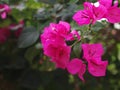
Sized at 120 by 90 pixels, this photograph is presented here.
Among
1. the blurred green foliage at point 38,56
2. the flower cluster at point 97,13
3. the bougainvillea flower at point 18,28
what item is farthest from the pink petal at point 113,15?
the bougainvillea flower at point 18,28

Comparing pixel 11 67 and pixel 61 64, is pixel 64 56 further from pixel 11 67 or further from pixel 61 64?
pixel 11 67

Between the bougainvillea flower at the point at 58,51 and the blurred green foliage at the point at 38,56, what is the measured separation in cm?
29

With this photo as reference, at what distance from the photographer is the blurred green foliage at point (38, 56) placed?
1.12 metres

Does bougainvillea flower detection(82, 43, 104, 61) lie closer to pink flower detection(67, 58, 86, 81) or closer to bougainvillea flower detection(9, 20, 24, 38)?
pink flower detection(67, 58, 86, 81)

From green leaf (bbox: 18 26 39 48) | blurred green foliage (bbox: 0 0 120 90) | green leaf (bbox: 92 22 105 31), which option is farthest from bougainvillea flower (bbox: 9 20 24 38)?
green leaf (bbox: 92 22 105 31)

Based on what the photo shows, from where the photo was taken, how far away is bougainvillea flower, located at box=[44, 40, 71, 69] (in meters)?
0.77

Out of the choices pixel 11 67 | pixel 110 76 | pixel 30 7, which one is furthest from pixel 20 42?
pixel 110 76

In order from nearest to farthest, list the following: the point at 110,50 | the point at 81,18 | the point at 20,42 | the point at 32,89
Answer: the point at 81,18
the point at 20,42
the point at 32,89
the point at 110,50

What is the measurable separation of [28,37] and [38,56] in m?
0.23

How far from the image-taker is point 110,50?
1560 millimetres

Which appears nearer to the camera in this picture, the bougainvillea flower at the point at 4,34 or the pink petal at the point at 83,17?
the pink petal at the point at 83,17

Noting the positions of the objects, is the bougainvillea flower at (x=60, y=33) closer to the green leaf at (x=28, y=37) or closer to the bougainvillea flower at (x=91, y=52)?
the bougainvillea flower at (x=91, y=52)

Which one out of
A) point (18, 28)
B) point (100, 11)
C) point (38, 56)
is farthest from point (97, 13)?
point (18, 28)

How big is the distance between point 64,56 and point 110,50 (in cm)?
80
